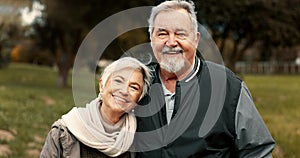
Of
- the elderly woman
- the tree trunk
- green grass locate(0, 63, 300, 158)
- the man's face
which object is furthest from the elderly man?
the tree trunk

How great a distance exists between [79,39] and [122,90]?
2060cm

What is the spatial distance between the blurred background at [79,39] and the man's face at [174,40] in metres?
0.56

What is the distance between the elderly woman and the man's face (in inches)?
6.7

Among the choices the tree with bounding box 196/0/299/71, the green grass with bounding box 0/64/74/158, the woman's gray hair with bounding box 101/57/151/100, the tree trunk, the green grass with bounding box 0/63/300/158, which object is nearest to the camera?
the woman's gray hair with bounding box 101/57/151/100

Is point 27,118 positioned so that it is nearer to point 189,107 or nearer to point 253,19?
point 189,107

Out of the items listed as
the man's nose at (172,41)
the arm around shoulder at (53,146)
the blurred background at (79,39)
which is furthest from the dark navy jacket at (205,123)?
the blurred background at (79,39)

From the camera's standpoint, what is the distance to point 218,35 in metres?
17.6

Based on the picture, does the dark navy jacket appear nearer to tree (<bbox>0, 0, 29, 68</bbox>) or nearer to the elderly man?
the elderly man

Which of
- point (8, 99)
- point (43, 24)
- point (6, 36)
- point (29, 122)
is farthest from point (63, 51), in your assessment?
point (29, 122)

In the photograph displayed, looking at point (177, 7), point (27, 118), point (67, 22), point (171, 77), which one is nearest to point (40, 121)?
point (27, 118)

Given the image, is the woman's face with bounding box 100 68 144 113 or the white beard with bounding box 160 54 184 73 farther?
the white beard with bounding box 160 54 184 73

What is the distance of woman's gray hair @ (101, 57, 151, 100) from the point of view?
2.95 metres

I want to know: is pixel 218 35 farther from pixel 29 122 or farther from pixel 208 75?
pixel 208 75

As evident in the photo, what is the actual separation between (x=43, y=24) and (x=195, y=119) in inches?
826
